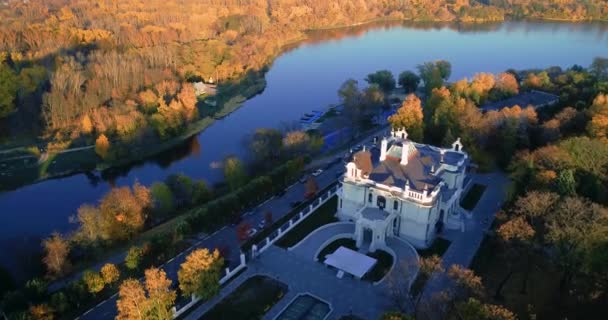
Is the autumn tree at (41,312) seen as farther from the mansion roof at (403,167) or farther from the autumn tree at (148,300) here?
the mansion roof at (403,167)

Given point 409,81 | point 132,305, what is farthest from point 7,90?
point 409,81

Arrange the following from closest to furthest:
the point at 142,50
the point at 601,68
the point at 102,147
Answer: the point at 102,147
the point at 601,68
the point at 142,50

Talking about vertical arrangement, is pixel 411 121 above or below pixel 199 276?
above

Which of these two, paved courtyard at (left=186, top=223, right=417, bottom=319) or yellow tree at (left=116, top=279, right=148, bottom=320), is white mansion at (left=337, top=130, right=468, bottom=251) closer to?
paved courtyard at (left=186, top=223, right=417, bottom=319)

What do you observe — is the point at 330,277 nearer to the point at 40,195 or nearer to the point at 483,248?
the point at 483,248

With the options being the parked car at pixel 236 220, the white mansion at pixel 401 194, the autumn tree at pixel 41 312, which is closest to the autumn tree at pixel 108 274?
the autumn tree at pixel 41 312

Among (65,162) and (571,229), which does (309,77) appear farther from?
(571,229)

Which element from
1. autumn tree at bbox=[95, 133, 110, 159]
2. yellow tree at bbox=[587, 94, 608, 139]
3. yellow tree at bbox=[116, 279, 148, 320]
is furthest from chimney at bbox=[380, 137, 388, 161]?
autumn tree at bbox=[95, 133, 110, 159]
